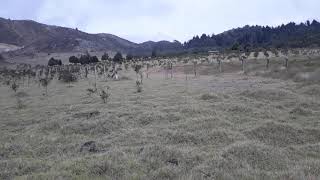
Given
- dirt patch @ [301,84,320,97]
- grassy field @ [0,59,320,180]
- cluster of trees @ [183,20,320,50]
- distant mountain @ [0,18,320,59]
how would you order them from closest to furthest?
1. grassy field @ [0,59,320,180]
2. dirt patch @ [301,84,320,97]
3. distant mountain @ [0,18,320,59]
4. cluster of trees @ [183,20,320,50]

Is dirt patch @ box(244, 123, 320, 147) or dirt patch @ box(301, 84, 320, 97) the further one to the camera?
dirt patch @ box(301, 84, 320, 97)

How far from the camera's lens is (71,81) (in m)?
46.9

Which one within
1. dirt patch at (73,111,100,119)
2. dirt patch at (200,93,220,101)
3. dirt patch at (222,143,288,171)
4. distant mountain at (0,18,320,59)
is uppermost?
distant mountain at (0,18,320,59)

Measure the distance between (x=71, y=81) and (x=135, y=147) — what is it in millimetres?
34506

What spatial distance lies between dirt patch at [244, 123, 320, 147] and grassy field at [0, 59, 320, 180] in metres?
0.03

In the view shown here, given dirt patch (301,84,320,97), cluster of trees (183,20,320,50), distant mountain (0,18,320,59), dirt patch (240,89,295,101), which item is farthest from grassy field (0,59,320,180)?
cluster of trees (183,20,320,50)

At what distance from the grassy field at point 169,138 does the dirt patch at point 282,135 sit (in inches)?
1.4

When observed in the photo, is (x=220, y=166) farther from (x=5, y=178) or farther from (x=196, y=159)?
(x=5, y=178)

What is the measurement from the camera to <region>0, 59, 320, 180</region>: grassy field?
10.9 metres

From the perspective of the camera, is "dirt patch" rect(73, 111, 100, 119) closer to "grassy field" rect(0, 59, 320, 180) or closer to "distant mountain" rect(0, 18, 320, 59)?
"grassy field" rect(0, 59, 320, 180)

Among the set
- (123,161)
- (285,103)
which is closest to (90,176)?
(123,161)

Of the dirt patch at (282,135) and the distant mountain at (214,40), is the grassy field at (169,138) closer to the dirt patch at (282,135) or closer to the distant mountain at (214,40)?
the dirt patch at (282,135)

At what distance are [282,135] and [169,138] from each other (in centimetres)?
409

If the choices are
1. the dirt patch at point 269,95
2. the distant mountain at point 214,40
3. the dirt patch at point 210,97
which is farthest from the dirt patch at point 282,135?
the distant mountain at point 214,40
